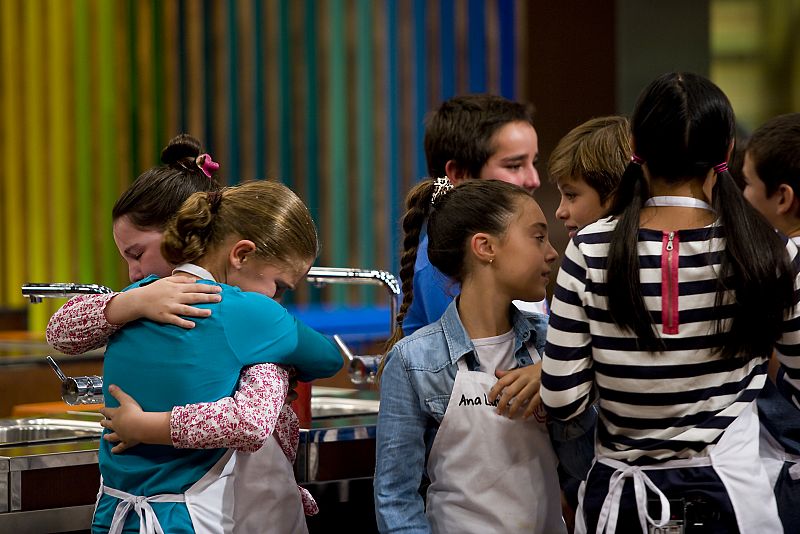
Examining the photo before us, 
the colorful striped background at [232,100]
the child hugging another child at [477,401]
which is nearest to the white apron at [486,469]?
the child hugging another child at [477,401]

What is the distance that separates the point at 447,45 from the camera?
195 inches

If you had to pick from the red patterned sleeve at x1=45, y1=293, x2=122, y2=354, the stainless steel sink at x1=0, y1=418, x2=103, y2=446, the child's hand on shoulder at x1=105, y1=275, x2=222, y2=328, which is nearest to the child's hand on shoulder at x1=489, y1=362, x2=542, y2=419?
the child's hand on shoulder at x1=105, y1=275, x2=222, y2=328

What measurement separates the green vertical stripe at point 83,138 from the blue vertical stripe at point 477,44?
1.59 metres

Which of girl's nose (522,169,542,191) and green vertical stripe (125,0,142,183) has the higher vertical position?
green vertical stripe (125,0,142,183)

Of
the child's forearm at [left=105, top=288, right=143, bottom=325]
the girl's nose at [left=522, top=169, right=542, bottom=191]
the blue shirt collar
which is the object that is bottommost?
the blue shirt collar

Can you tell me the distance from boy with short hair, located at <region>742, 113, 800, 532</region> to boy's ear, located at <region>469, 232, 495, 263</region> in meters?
0.49

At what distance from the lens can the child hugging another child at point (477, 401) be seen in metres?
1.69

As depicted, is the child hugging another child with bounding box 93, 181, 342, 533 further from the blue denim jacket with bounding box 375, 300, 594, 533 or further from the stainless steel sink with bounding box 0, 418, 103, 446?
the stainless steel sink with bounding box 0, 418, 103, 446

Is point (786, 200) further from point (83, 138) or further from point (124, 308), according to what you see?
point (83, 138)

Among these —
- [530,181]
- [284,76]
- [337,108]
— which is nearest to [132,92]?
[284,76]

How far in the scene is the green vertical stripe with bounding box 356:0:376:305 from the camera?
4816mm

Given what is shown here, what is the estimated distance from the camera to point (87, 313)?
1684 millimetres

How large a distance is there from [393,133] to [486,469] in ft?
10.9

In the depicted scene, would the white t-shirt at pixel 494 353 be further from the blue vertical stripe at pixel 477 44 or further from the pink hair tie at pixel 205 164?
the blue vertical stripe at pixel 477 44
